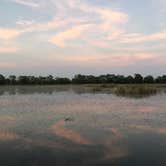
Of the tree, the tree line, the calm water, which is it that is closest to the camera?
the calm water

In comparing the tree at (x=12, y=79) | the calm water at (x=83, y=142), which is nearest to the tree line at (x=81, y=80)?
the tree at (x=12, y=79)

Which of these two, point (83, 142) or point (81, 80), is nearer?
point (83, 142)

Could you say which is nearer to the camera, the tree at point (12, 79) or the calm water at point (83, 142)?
the calm water at point (83, 142)

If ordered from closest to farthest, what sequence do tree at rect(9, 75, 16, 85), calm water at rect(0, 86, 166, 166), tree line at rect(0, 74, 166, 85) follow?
calm water at rect(0, 86, 166, 166) < tree line at rect(0, 74, 166, 85) < tree at rect(9, 75, 16, 85)

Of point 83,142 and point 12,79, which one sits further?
point 12,79

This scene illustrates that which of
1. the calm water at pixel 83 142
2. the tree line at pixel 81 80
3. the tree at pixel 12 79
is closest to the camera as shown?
the calm water at pixel 83 142

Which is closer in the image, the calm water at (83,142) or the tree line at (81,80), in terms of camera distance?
the calm water at (83,142)

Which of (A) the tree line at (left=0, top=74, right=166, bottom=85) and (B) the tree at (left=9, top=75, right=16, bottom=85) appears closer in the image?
(A) the tree line at (left=0, top=74, right=166, bottom=85)

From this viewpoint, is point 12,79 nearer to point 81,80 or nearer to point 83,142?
point 81,80

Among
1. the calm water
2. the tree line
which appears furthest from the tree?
the calm water

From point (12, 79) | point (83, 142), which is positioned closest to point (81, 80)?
point (12, 79)

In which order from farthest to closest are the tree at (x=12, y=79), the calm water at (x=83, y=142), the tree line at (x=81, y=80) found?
1. the tree at (x=12, y=79)
2. the tree line at (x=81, y=80)
3. the calm water at (x=83, y=142)

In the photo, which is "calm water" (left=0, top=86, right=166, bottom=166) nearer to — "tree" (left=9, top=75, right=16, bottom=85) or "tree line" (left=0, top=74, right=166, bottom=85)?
"tree line" (left=0, top=74, right=166, bottom=85)

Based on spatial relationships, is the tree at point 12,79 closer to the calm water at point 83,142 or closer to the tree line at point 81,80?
the tree line at point 81,80
